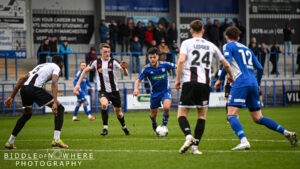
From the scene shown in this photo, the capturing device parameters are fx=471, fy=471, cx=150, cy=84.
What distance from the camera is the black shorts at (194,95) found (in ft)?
26.1

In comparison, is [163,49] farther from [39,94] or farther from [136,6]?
[39,94]

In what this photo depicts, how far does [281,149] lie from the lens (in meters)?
8.60

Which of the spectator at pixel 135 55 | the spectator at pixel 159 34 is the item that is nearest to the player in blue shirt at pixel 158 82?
the spectator at pixel 135 55

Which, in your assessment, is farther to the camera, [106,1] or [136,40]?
[106,1]

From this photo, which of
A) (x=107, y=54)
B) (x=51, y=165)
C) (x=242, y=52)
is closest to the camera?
(x=51, y=165)

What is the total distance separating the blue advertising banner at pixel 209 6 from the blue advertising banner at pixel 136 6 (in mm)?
1483

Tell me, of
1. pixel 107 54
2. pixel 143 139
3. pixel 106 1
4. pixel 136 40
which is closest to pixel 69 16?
pixel 106 1

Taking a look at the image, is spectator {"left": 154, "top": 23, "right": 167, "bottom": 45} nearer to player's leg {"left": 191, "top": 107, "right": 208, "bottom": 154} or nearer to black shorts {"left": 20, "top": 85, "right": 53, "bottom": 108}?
black shorts {"left": 20, "top": 85, "right": 53, "bottom": 108}

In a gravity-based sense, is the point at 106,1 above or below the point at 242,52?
above

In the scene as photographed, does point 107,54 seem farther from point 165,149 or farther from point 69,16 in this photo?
point 69,16

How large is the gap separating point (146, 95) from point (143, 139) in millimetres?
12606

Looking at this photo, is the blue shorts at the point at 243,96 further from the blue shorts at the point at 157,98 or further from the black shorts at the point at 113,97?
the black shorts at the point at 113,97

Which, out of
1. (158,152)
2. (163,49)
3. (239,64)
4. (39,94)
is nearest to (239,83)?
(239,64)

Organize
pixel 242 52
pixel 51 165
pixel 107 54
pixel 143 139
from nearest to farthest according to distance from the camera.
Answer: pixel 51 165
pixel 242 52
pixel 143 139
pixel 107 54
